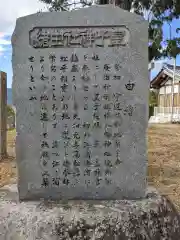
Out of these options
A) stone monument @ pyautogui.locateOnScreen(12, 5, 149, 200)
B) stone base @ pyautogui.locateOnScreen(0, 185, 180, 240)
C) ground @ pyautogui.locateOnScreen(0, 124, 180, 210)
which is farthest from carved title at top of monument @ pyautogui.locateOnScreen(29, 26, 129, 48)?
ground @ pyautogui.locateOnScreen(0, 124, 180, 210)

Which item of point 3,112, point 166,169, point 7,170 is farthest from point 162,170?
point 3,112

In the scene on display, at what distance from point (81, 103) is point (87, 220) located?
0.94m

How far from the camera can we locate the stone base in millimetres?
2479

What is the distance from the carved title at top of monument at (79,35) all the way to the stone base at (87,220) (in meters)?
1.31

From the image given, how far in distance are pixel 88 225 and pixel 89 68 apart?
125 centimetres

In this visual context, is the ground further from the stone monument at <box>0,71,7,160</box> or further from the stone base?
the stone base

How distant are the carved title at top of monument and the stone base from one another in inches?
51.6

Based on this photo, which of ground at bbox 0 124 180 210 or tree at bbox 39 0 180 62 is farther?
tree at bbox 39 0 180 62

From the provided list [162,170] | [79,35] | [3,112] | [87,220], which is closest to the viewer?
[87,220]

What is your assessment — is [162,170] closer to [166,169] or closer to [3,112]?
[166,169]

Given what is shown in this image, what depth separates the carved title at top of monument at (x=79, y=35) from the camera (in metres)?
2.81

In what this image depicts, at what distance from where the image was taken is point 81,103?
284 cm

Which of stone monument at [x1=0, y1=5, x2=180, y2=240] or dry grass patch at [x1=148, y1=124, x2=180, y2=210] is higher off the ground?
stone monument at [x1=0, y1=5, x2=180, y2=240]

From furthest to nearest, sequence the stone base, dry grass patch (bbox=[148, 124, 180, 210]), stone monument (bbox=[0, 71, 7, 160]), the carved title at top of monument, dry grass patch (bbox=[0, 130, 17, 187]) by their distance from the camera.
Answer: stone monument (bbox=[0, 71, 7, 160]) < dry grass patch (bbox=[0, 130, 17, 187]) < dry grass patch (bbox=[148, 124, 180, 210]) < the carved title at top of monument < the stone base
